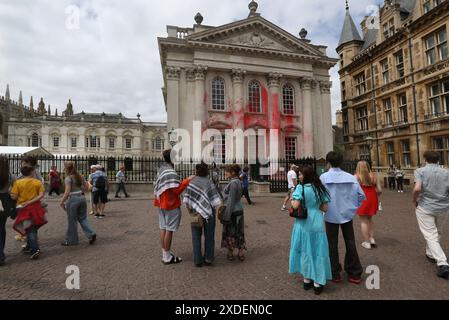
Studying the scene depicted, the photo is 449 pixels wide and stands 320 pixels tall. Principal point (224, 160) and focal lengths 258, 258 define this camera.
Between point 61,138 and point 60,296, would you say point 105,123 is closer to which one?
point 61,138

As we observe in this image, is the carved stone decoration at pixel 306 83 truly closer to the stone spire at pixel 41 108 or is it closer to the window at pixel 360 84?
the window at pixel 360 84

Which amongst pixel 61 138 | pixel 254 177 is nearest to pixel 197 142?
pixel 254 177

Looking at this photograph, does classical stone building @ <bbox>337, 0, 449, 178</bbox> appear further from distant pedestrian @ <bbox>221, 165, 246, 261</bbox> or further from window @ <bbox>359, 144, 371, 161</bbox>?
distant pedestrian @ <bbox>221, 165, 246, 261</bbox>

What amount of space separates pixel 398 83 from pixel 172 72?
20.5 meters

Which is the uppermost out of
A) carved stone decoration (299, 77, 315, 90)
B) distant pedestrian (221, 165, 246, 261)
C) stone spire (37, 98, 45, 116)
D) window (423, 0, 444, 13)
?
stone spire (37, 98, 45, 116)

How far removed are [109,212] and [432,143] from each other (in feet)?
76.7

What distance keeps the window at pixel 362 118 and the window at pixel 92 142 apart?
182 ft

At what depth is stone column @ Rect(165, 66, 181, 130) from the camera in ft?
77.5

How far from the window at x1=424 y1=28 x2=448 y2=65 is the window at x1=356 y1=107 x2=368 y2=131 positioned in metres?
7.79

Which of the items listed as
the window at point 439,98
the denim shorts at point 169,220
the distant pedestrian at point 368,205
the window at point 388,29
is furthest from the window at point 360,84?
the denim shorts at point 169,220

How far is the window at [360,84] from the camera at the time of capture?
28.0m

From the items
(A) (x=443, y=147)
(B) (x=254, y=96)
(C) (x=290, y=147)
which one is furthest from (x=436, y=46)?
(B) (x=254, y=96)

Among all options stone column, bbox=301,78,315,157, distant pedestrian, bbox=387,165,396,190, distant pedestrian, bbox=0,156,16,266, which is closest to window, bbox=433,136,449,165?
distant pedestrian, bbox=387,165,396,190

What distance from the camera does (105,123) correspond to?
61.9 meters
